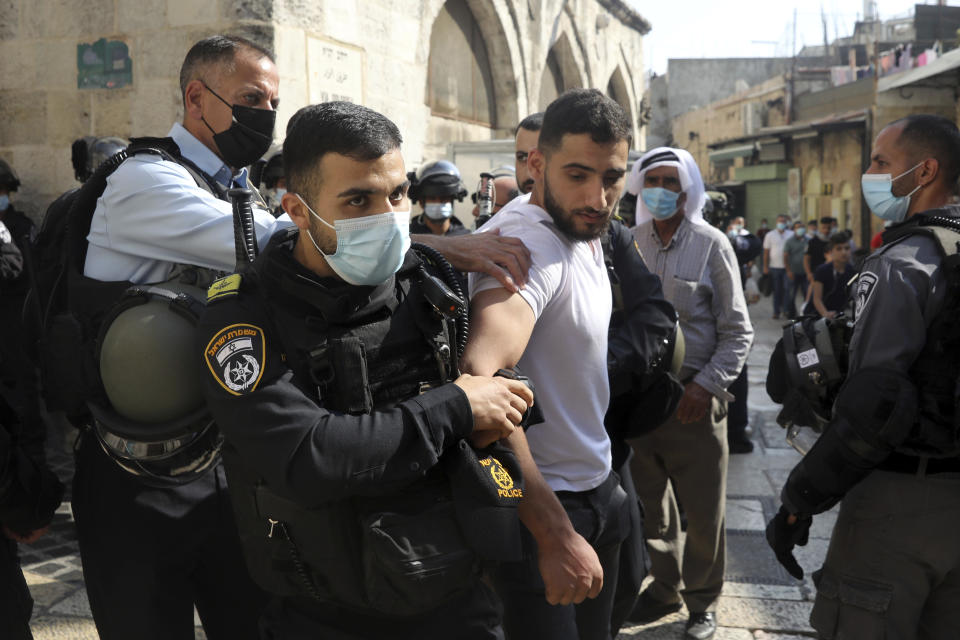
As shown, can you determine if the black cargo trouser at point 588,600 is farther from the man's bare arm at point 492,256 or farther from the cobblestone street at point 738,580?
the cobblestone street at point 738,580

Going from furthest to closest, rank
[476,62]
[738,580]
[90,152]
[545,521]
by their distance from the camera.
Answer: [476,62] → [90,152] → [738,580] → [545,521]

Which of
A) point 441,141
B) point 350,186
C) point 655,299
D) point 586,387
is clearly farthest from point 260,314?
point 441,141

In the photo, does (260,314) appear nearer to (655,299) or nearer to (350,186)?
(350,186)

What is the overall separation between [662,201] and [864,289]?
148cm

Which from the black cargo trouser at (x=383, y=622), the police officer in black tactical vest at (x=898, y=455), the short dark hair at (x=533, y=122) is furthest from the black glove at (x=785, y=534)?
the short dark hair at (x=533, y=122)

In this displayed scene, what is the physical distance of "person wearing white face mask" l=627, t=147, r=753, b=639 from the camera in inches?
147

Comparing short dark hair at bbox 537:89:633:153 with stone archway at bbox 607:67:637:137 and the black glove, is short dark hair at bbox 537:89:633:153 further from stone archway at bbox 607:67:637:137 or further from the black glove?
stone archway at bbox 607:67:637:137

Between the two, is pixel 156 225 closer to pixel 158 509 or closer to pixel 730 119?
pixel 158 509

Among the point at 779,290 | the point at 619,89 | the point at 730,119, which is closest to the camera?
the point at 779,290

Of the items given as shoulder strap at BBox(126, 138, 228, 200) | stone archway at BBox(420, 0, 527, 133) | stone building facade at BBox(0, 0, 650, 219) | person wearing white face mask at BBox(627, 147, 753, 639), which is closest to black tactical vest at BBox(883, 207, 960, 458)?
person wearing white face mask at BBox(627, 147, 753, 639)

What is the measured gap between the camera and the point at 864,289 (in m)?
2.54

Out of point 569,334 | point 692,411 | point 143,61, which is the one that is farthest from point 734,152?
point 569,334

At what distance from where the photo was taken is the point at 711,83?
41781 millimetres

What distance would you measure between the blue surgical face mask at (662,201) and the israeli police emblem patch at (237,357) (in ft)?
8.68
